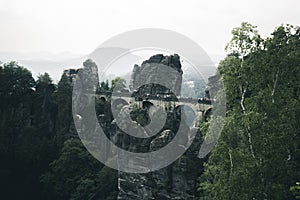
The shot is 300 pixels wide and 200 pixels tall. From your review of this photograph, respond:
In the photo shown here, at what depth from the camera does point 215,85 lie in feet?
91.9

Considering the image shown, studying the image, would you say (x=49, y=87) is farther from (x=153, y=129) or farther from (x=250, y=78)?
(x=250, y=78)

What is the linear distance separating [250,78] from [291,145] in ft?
8.18

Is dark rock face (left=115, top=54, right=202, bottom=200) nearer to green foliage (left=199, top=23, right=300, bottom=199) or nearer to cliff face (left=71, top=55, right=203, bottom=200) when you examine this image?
cliff face (left=71, top=55, right=203, bottom=200)

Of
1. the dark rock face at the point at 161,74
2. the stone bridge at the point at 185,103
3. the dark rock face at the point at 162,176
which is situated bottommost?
the dark rock face at the point at 162,176

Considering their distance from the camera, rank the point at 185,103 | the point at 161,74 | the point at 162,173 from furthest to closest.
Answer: the point at 161,74 → the point at 185,103 → the point at 162,173

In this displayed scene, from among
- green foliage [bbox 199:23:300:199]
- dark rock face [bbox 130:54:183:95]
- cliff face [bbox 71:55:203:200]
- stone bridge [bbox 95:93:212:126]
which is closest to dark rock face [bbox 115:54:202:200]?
cliff face [bbox 71:55:203:200]

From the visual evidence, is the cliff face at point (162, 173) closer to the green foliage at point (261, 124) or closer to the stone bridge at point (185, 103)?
the green foliage at point (261, 124)

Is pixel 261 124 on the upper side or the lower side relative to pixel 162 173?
upper

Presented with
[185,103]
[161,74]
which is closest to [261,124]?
[185,103]

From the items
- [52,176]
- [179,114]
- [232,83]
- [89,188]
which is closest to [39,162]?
[52,176]

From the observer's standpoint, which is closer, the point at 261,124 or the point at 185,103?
the point at 261,124

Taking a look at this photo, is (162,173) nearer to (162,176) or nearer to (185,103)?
(162,176)

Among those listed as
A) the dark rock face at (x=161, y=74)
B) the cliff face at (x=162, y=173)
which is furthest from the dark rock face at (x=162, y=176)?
the dark rock face at (x=161, y=74)

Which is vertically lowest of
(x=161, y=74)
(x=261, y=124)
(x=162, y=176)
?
(x=162, y=176)
